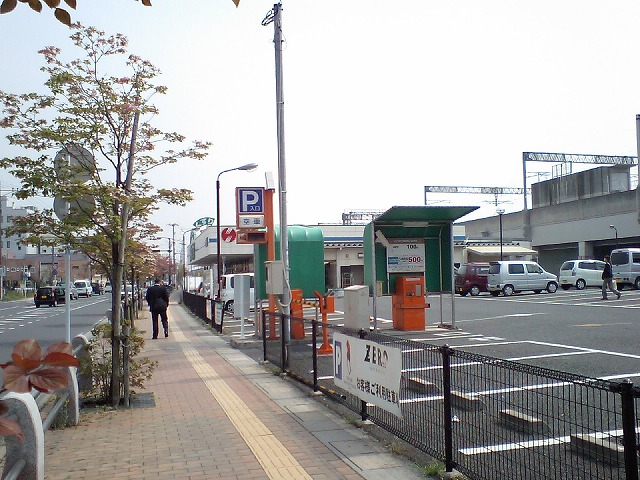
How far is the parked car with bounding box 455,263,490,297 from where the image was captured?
36.9 meters

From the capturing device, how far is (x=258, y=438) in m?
7.05

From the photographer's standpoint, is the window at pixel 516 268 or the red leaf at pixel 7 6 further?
the window at pixel 516 268

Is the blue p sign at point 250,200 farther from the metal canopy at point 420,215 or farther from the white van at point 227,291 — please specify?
the white van at point 227,291

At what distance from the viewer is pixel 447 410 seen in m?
5.55

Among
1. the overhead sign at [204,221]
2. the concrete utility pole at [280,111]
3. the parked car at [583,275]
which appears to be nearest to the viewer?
the concrete utility pole at [280,111]

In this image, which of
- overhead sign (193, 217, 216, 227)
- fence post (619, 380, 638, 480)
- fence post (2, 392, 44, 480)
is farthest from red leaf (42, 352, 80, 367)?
overhead sign (193, 217, 216, 227)

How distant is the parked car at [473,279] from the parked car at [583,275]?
20.4 ft

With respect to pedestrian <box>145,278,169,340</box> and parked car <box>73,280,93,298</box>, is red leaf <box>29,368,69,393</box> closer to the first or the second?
pedestrian <box>145,278,169,340</box>

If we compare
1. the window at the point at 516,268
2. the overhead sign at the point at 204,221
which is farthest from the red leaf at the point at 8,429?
the overhead sign at the point at 204,221

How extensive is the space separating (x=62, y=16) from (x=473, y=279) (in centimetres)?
3581

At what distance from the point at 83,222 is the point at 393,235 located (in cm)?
1105

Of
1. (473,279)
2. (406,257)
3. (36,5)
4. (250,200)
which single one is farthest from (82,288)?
(36,5)

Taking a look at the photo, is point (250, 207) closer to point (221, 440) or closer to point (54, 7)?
point (221, 440)

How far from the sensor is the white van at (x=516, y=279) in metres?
35.2
